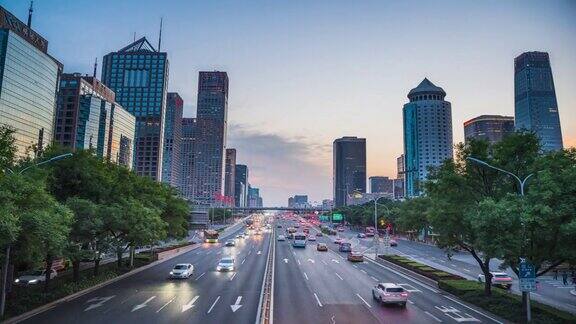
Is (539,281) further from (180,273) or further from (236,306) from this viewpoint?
(180,273)

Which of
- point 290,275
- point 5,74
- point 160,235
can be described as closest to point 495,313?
point 290,275

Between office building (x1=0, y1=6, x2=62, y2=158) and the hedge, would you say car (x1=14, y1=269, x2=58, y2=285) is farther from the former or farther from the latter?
office building (x1=0, y1=6, x2=62, y2=158)

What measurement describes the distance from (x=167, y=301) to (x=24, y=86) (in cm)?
15746

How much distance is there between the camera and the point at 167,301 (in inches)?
1233

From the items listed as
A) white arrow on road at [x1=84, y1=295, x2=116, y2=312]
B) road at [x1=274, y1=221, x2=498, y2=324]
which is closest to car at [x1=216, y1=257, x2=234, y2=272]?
road at [x1=274, y1=221, x2=498, y2=324]

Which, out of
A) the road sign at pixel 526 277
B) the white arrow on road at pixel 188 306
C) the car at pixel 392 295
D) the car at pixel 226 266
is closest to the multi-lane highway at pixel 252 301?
the white arrow on road at pixel 188 306

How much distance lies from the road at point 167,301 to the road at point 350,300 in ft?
8.56

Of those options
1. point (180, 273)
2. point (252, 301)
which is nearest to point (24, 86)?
point (180, 273)

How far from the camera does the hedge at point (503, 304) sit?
82.2ft

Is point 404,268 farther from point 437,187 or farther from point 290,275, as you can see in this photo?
point 437,187

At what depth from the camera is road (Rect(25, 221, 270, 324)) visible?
26109mm

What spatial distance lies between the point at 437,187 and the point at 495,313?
1052cm

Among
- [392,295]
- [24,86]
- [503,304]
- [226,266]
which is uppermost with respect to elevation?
[24,86]

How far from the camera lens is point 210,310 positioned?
28.2 metres
